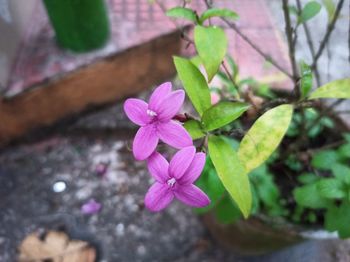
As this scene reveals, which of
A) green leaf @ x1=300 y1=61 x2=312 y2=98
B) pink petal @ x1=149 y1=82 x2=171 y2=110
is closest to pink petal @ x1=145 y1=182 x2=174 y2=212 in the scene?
pink petal @ x1=149 y1=82 x2=171 y2=110

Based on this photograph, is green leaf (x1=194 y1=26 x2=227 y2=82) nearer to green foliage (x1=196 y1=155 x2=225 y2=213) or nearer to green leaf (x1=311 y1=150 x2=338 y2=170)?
green foliage (x1=196 y1=155 x2=225 y2=213)

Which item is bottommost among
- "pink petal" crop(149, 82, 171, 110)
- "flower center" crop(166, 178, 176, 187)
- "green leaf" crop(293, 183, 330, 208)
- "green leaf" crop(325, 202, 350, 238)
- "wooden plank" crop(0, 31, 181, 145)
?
"wooden plank" crop(0, 31, 181, 145)

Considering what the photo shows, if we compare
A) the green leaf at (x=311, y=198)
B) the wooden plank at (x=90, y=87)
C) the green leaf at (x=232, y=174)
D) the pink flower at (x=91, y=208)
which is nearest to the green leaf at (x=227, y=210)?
the green leaf at (x=311, y=198)

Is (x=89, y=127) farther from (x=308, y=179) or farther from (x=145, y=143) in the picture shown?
(x=145, y=143)

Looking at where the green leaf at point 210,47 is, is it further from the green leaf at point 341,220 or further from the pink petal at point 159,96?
the green leaf at point 341,220

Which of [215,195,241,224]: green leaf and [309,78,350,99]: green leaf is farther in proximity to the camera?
[215,195,241,224]: green leaf

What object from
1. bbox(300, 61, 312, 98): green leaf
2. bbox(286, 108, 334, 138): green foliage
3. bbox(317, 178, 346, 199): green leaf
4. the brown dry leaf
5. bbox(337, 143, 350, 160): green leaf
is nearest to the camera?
bbox(300, 61, 312, 98): green leaf

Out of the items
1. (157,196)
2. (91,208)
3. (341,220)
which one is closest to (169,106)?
(157,196)
